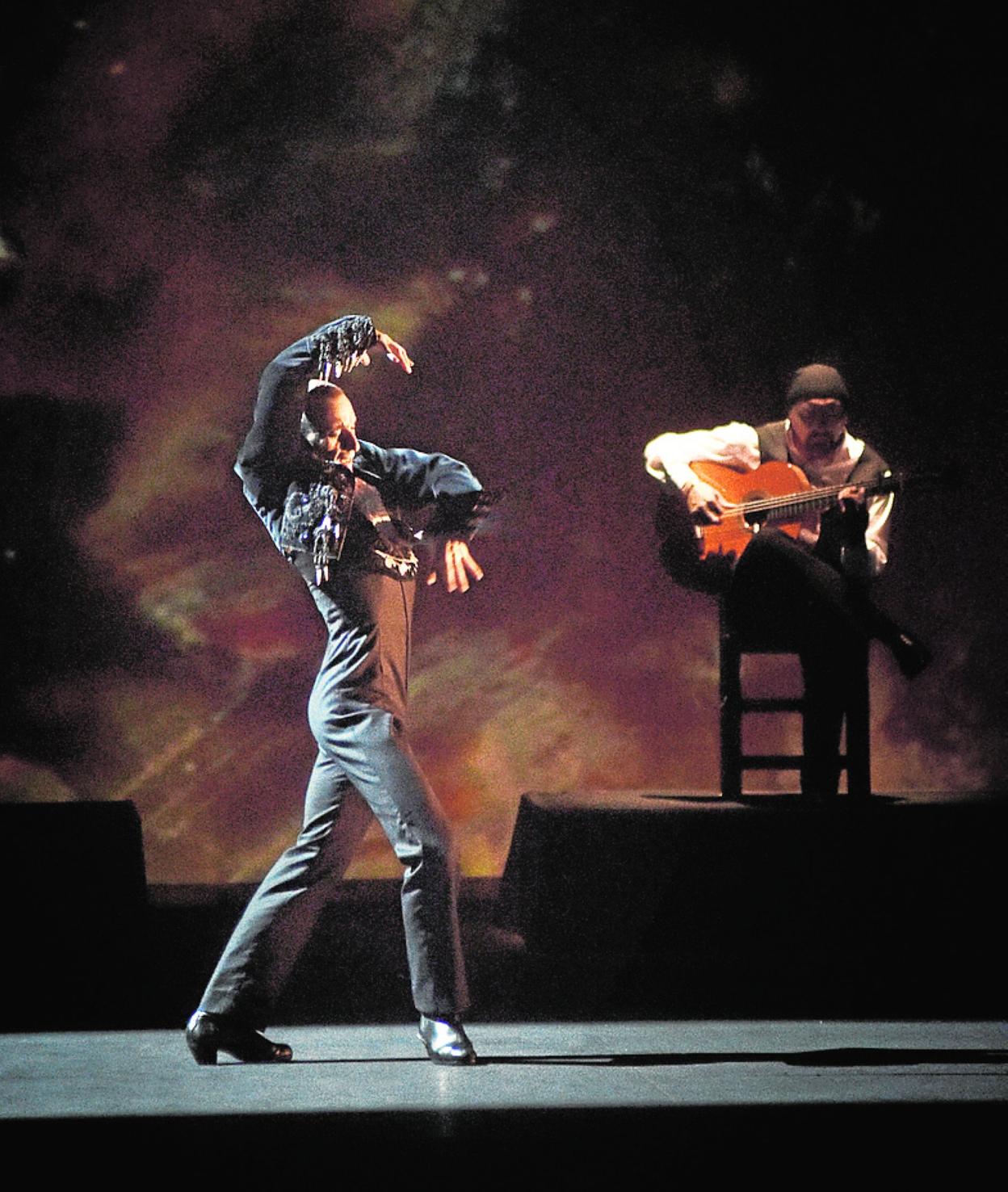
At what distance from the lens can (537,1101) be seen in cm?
319

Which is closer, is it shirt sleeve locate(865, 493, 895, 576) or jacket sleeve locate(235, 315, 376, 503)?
jacket sleeve locate(235, 315, 376, 503)

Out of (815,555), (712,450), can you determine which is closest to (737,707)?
(815,555)

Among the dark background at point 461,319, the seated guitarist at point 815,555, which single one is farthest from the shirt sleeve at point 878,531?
the dark background at point 461,319

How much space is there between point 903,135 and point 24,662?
3595 mm

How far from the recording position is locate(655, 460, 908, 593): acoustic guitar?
16.2ft

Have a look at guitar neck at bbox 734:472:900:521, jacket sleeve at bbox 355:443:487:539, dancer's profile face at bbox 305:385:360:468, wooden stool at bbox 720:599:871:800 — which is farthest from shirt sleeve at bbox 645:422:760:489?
dancer's profile face at bbox 305:385:360:468

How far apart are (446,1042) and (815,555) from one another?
1.94 metres

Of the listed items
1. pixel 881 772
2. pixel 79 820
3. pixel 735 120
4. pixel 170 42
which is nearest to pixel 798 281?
pixel 735 120

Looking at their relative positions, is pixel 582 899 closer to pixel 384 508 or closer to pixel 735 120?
pixel 384 508

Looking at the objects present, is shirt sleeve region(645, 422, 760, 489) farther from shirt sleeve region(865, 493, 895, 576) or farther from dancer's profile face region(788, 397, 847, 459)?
shirt sleeve region(865, 493, 895, 576)

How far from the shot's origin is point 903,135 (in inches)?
240

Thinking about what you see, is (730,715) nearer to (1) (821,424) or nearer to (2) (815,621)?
(2) (815,621)

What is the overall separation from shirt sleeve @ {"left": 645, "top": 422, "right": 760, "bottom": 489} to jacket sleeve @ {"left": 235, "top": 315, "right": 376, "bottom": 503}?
1449 mm

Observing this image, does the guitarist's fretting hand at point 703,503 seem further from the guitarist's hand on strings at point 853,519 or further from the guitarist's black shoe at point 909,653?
the guitarist's black shoe at point 909,653
